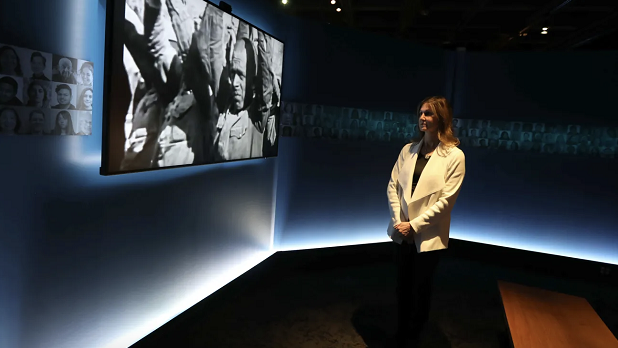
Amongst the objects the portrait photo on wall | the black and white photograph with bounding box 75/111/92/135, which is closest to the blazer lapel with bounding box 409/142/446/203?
the portrait photo on wall

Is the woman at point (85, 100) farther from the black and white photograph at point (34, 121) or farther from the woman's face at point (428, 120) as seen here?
the woman's face at point (428, 120)

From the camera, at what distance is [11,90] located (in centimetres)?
166

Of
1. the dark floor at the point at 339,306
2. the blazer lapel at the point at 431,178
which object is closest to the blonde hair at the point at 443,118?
the blazer lapel at the point at 431,178

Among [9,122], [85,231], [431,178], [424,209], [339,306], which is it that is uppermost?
[9,122]

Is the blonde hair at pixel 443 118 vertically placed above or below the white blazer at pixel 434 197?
above

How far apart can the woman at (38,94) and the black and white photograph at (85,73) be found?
0.57 feet

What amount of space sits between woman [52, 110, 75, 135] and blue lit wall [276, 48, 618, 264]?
8.76 ft

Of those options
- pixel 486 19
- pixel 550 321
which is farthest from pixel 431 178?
pixel 486 19

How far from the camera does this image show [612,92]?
16.0 ft

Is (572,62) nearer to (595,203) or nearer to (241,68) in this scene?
(595,203)

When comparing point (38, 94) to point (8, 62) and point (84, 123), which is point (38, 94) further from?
point (84, 123)

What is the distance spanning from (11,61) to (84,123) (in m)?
0.41

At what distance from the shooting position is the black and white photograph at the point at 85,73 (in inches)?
76.8

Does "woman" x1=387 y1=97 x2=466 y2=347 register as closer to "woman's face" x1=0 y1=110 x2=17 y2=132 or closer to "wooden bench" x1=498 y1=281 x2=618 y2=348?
"wooden bench" x1=498 y1=281 x2=618 y2=348
